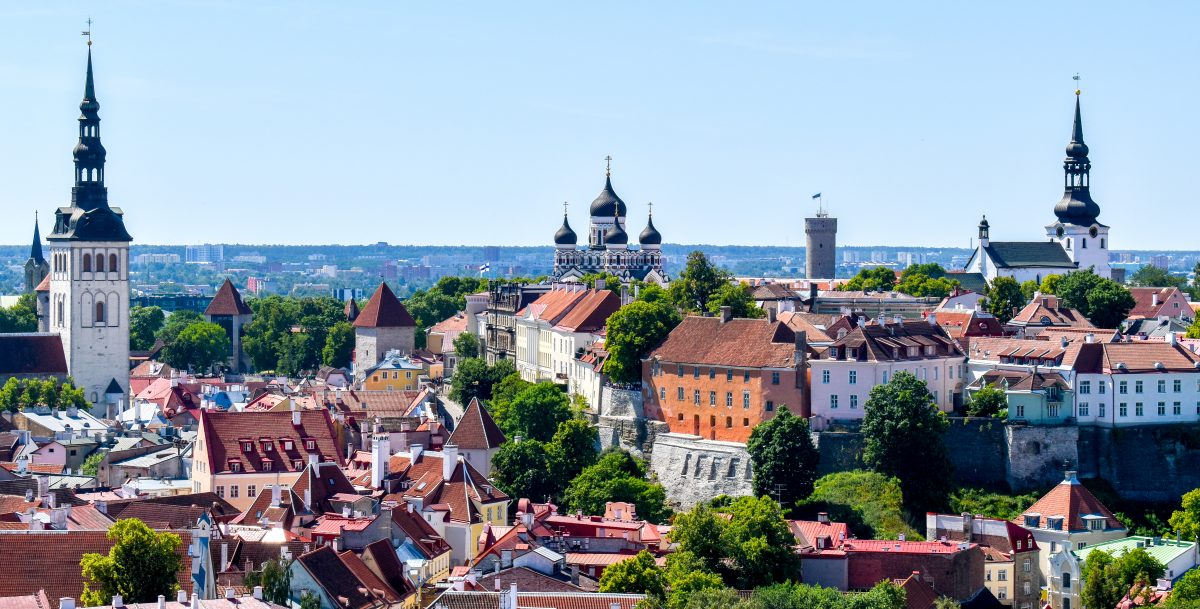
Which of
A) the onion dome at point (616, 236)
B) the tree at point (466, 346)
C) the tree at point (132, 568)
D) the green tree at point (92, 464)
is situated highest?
the onion dome at point (616, 236)

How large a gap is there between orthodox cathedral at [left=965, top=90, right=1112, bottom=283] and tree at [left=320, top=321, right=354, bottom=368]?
37948 mm

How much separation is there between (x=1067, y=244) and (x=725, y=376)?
56846 millimetres

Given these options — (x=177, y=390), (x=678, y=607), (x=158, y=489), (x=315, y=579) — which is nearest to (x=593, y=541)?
(x=678, y=607)

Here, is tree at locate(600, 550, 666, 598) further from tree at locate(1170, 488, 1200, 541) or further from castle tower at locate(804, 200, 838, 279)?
castle tower at locate(804, 200, 838, 279)

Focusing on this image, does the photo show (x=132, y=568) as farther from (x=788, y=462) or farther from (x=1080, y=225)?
(x=1080, y=225)

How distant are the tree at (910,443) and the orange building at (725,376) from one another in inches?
153

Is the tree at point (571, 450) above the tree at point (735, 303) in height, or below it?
below

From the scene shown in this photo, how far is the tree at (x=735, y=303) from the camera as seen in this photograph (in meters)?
88.6

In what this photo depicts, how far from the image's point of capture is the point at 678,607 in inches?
2213

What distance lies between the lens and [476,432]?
77.8 m

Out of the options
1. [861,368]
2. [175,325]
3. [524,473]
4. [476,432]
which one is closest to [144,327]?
[175,325]

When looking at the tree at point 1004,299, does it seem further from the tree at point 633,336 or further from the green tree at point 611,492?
the green tree at point 611,492

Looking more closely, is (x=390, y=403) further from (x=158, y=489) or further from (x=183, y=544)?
(x=183, y=544)

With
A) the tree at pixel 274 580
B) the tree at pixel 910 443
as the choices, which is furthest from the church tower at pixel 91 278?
the tree at pixel 274 580
